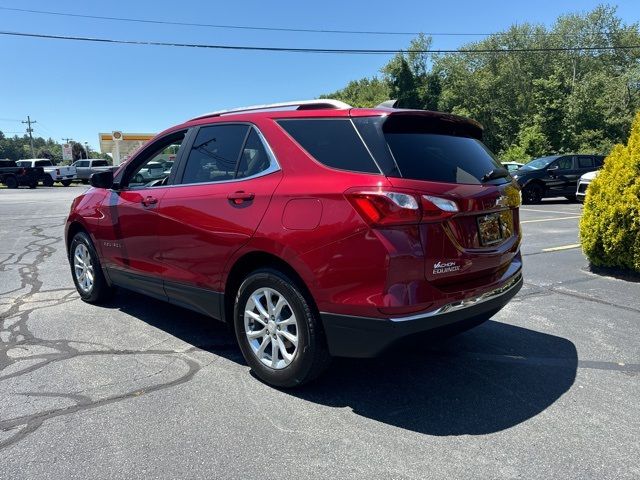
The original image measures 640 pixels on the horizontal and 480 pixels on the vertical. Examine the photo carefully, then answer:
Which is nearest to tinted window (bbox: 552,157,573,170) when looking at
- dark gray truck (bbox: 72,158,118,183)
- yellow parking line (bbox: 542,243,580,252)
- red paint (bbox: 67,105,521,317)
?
yellow parking line (bbox: 542,243,580,252)

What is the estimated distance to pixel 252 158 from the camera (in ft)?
11.9

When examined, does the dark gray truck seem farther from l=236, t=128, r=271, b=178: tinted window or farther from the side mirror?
l=236, t=128, r=271, b=178: tinted window

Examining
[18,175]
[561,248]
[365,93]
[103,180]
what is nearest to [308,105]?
[103,180]

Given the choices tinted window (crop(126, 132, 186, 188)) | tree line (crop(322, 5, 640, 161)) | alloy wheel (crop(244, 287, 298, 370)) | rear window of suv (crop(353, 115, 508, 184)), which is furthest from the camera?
tree line (crop(322, 5, 640, 161))

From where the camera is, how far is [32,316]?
5.16 meters

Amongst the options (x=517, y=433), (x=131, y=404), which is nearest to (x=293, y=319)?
(x=131, y=404)

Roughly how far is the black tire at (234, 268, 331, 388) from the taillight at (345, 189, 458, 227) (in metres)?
0.71

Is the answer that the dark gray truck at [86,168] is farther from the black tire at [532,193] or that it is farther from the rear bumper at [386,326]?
the rear bumper at [386,326]

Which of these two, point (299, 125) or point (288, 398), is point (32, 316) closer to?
point (288, 398)

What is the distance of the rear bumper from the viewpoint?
9.37 feet

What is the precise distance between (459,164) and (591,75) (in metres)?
43.2

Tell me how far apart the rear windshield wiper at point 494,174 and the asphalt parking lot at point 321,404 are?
1.43 m

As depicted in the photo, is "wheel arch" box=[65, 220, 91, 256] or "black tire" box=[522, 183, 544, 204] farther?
"black tire" box=[522, 183, 544, 204]

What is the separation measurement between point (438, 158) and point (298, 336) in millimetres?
1464
